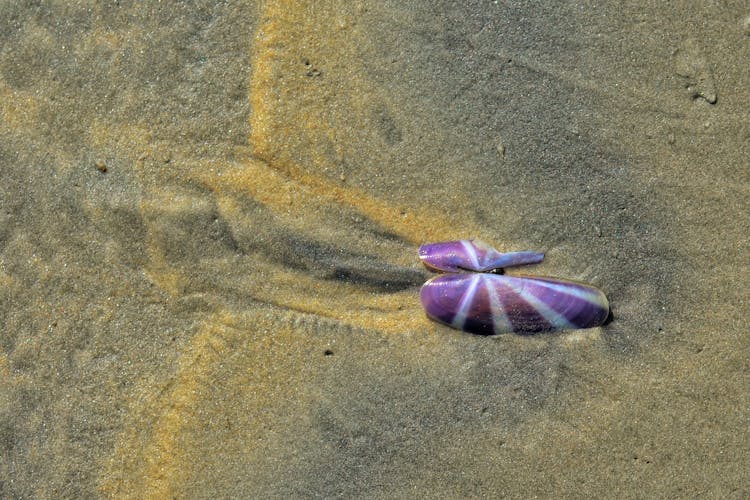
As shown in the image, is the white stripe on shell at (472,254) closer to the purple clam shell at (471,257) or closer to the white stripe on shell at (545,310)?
the purple clam shell at (471,257)

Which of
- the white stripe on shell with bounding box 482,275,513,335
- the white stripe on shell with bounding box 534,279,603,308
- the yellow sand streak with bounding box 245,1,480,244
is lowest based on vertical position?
the white stripe on shell with bounding box 482,275,513,335

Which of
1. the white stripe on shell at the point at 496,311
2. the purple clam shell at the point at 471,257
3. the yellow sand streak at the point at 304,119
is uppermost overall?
the yellow sand streak at the point at 304,119

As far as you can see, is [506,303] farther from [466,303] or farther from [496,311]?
[466,303]

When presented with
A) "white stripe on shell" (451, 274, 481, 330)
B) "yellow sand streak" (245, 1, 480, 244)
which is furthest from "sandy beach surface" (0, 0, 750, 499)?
"white stripe on shell" (451, 274, 481, 330)

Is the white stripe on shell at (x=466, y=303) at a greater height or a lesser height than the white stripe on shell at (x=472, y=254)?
lesser

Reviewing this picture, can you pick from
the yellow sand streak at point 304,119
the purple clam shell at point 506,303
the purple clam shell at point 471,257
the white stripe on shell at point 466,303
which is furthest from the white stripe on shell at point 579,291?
the yellow sand streak at point 304,119

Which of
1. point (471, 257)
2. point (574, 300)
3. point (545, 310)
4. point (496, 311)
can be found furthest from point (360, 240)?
point (574, 300)

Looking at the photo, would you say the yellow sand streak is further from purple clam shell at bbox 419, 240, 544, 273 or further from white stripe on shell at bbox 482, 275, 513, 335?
white stripe on shell at bbox 482, 275, 513, 335
